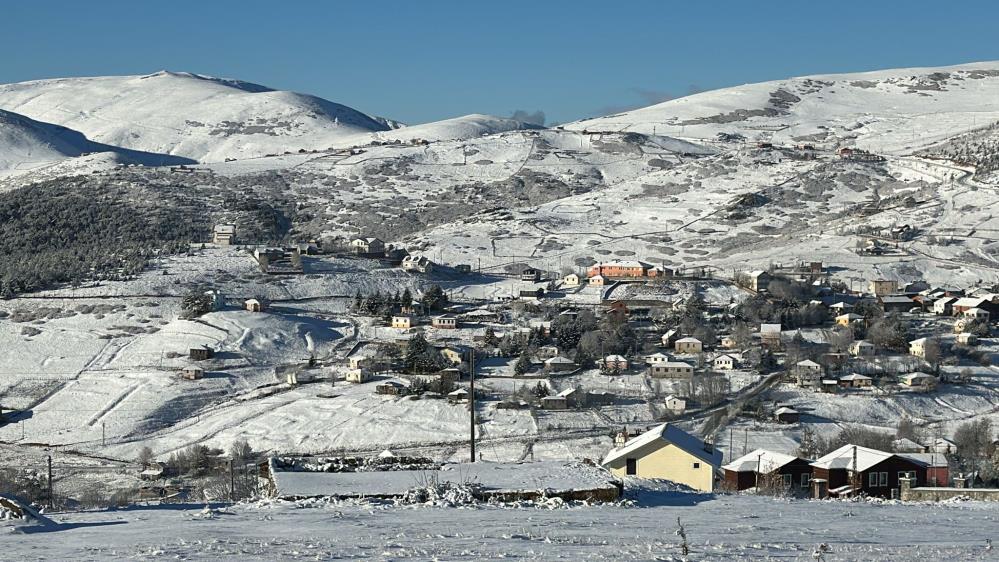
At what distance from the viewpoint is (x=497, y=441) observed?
41.5m

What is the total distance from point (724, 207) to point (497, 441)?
55500 mm

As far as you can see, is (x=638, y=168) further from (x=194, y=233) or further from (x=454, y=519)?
(x=454, y=519)

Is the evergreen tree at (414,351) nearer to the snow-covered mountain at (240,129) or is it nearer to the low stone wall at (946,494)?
the low stone wall at (946,494)

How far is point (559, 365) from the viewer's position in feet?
168

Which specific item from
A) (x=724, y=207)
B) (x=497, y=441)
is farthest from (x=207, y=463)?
(x=724, y=207)

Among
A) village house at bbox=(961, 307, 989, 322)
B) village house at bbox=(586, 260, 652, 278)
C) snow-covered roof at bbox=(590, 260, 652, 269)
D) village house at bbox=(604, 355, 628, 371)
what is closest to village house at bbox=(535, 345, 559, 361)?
village house at bbox=(604, 355, 628, 371)

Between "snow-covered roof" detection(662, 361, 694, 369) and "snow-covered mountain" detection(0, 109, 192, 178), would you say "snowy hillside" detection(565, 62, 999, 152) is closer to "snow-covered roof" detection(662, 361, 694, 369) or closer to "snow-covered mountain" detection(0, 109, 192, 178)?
"snow-covered mountain" detection(0, 109, 192, 178)

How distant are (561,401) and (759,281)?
24339mm

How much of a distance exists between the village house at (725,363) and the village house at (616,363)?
11.9ft

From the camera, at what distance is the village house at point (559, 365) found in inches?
2005

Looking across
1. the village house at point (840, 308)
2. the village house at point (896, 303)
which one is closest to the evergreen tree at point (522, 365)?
the village house at point (840, 308)

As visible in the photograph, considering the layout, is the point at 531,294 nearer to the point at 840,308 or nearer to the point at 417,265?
the point at 417,265

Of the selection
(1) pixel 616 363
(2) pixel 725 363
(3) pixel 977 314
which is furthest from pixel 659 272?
(1) pixel 616 363

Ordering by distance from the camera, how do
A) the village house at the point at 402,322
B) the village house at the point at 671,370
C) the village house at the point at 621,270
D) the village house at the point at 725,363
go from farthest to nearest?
the village house at the point at 621,270 < the village house at the point at 402,322 < the village house at the point at 725,363 < the village house at the point at 671,370
